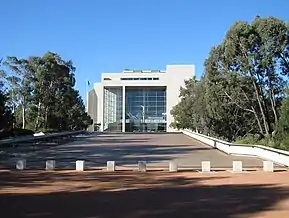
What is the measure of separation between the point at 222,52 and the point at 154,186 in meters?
21.4

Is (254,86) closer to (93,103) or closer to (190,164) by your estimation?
(190,164)

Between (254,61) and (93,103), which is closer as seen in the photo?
(254,61)

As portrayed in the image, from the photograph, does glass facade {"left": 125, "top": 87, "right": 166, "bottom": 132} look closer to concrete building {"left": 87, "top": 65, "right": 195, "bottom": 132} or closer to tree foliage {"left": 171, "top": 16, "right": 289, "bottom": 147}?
concrete building {"left": 87, "top": 65, "right": 195, "bottom": 132}

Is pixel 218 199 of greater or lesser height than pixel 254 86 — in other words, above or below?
below

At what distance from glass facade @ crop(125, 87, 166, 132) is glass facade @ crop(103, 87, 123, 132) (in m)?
2.47

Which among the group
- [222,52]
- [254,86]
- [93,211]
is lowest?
[93,211]

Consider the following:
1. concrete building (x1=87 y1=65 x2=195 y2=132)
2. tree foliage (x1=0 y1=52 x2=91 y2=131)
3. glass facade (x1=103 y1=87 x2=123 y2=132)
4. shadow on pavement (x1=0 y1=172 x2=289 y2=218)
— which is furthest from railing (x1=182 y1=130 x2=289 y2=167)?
glass facade (x1=103 y1=87 x2=123 y2=132)

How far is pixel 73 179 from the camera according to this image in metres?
16.8

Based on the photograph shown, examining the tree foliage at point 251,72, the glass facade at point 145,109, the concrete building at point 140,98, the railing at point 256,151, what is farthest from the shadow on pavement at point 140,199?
the glass facade at point 145,109

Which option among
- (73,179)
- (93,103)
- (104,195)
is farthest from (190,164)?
(93,103)

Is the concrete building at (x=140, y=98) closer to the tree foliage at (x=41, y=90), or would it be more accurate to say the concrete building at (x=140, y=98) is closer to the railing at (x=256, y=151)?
the tree foliage at (x=41, y=90)

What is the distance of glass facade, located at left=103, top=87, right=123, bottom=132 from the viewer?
126188 mm

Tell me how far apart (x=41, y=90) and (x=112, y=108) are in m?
70.0

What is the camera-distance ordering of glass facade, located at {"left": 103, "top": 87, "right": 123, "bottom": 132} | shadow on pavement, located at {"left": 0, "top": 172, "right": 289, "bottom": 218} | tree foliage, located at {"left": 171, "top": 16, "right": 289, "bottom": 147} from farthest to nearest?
glass facade, located at {"left": 103, "top": 87, "right": 123, "bottom": 132}, tree foliage, located at {"left": 171, "top": 16, "right": 289, "bottom": 147}, shadow on pavement, located at {"left": 0, "top": 172, "right": 289, "bottom": 218}
